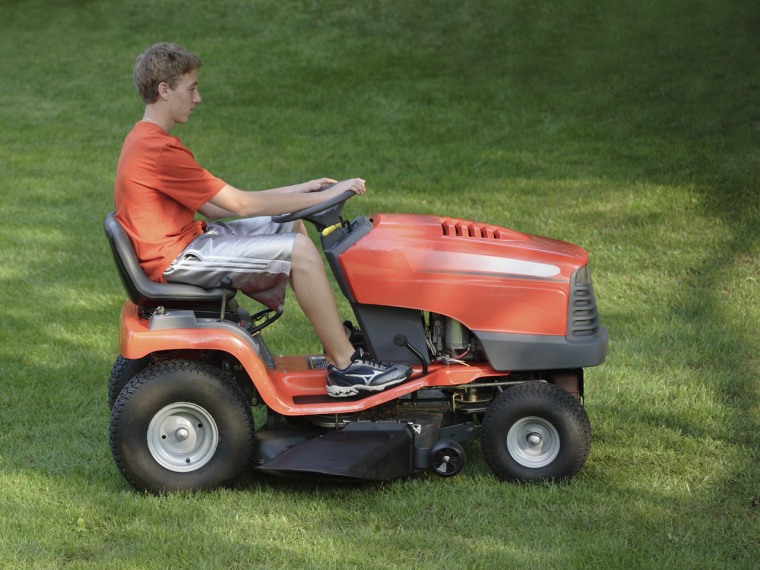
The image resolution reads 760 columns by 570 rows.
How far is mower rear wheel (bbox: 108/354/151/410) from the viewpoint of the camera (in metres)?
4.94

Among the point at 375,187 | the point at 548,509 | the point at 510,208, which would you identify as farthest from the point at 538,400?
the point at 375,187

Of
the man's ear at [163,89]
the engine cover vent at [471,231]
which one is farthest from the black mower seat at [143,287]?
the engine cover vent at [471,231]

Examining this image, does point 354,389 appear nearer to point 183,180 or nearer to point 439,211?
point 183,180

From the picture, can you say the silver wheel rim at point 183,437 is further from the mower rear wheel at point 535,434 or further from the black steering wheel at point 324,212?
the mower rear wheel at point 535,434

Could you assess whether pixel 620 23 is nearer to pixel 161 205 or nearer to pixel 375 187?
pixel 375 187

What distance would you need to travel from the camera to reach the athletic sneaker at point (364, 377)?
460 cm

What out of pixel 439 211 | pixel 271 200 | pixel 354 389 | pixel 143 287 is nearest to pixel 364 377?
pixel 354 389

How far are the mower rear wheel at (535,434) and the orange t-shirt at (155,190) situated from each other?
141 cm

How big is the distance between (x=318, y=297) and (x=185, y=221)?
61cm

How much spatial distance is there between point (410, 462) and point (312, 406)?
44 centimetres

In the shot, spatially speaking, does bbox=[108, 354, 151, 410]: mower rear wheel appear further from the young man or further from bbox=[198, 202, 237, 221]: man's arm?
bbox=[198, 202, 237, 221]: man's arm

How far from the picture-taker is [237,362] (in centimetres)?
470

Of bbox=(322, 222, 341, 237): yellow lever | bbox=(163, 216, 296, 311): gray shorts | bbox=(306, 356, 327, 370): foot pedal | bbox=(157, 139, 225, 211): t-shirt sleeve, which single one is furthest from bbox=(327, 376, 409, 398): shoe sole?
bbox=(157, 139, 225, 211): t-shirt sleeve

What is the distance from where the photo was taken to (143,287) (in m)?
4.44
